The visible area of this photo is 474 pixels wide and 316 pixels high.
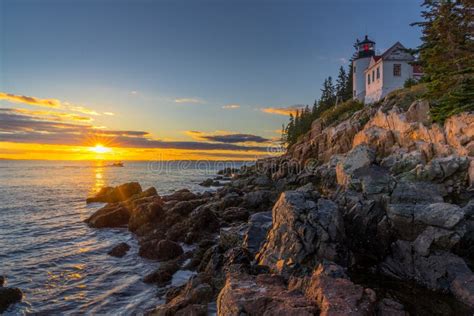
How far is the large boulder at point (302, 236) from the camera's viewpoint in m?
10.5

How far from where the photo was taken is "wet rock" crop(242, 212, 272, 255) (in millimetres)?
12586

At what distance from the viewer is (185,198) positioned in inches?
1145

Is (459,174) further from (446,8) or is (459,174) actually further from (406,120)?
(446,8)

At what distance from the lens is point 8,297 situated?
10.7 m

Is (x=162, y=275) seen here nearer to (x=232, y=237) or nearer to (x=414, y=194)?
(x=232, y=237)

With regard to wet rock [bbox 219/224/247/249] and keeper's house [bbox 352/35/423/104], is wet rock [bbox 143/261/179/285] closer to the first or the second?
wet rock [bbox 219/224/247/249]

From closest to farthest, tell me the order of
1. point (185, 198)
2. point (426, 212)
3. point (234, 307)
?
point (234, 307), point (426, 212), point (185, 198)

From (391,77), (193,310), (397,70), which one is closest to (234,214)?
(193,310)

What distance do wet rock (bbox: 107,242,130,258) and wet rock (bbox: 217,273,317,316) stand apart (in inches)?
390

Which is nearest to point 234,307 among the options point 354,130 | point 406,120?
point 406,120

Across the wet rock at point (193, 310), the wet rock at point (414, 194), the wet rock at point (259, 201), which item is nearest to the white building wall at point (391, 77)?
the wet rock at point (259, 201)

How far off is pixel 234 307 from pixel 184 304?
279 cm

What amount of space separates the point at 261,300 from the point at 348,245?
21.9ft

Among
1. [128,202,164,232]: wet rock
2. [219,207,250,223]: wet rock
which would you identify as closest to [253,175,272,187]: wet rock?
[219,207,250,223]: wet rock
